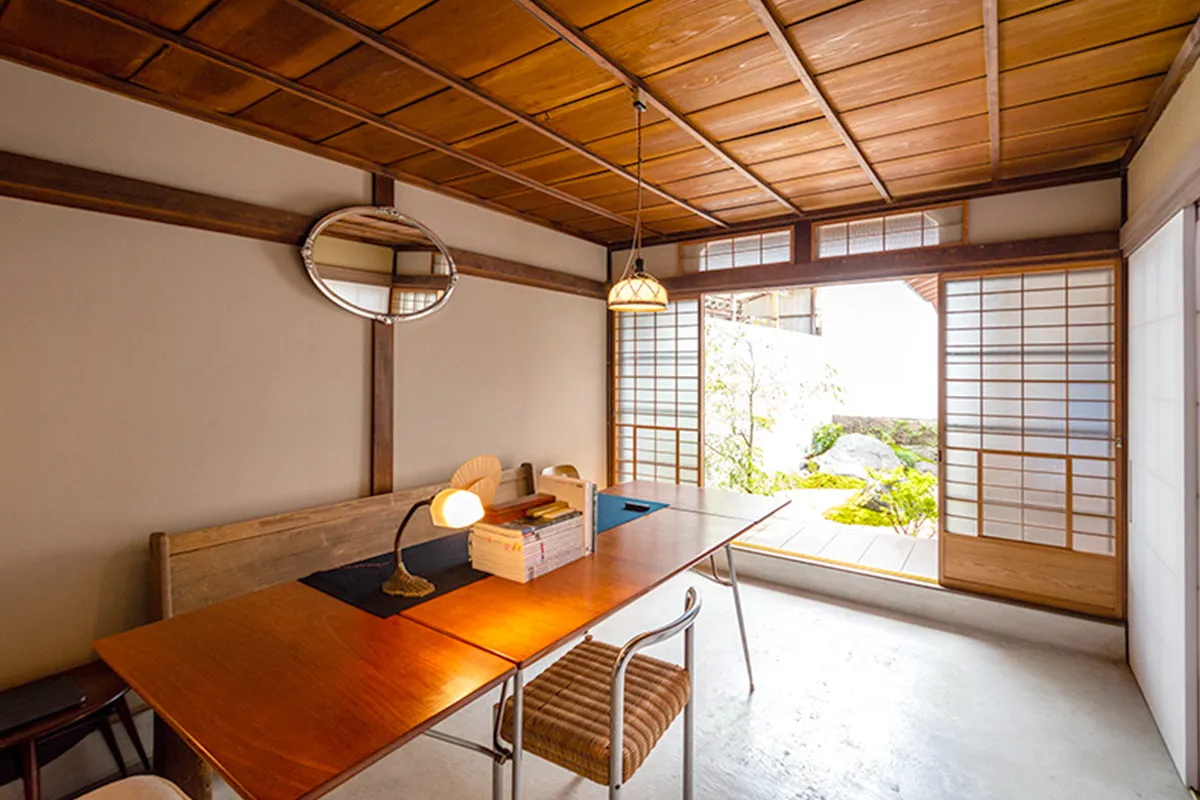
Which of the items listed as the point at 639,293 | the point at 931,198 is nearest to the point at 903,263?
the point at 931,198

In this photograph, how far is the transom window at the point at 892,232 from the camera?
3330 mm

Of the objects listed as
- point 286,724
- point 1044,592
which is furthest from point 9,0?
point 1044,592

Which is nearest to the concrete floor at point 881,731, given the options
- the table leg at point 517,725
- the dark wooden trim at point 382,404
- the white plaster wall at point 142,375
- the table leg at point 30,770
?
the table leg at point 30,770

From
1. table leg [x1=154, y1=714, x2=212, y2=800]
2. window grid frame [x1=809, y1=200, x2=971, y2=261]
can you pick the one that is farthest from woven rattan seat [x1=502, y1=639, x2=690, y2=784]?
window grid frame [x1=809, y1=200, x2=971, y2=261]

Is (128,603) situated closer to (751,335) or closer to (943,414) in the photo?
(943,414)

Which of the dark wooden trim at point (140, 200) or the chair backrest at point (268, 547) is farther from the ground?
the dark wooden trim at point (140, 200)

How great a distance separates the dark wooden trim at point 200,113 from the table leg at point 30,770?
2.16 m

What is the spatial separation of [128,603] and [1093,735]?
384 cm

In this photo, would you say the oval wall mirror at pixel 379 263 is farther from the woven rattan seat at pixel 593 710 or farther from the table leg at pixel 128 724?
the woven rattan seat at pixel 593 710

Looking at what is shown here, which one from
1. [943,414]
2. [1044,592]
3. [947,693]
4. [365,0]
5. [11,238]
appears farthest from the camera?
[943,414]

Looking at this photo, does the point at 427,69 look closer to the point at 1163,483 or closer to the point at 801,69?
the point at 801,69

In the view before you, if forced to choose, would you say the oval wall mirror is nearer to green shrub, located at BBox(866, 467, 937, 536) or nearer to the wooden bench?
the wooden bench

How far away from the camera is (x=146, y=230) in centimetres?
220

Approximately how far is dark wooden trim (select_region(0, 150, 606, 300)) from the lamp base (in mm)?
1689
